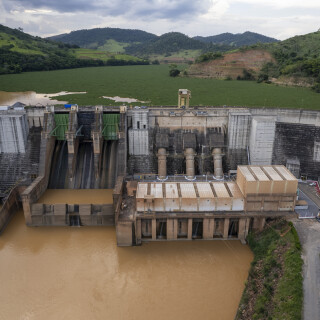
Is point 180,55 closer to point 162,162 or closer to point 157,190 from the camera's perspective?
point 162,162

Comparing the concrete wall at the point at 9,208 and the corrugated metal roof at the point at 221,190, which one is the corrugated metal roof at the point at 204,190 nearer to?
the corrugated metal roof at the point at 221,190

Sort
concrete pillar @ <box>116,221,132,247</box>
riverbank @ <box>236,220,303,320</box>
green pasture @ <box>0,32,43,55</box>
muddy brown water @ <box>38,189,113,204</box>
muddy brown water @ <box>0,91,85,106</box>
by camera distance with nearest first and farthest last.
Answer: riverbank @ <box>236,220,303,320</box>, concrete pillar @ <box>116,221,132,247</box>, muddy brown water @ <box>38,189,113,204</box>, muddy brown water @ <box>0,91,85,106</box>, green pasture @ <box>0,32,43,55</box>

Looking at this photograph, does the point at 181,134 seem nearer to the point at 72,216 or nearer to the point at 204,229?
the point at 204,229

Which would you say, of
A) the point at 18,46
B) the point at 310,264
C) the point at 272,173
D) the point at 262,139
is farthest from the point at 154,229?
the point at 18,46

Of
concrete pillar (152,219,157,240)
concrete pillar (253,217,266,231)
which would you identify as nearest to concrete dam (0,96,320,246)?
concrete pillar (152,219,157,240)

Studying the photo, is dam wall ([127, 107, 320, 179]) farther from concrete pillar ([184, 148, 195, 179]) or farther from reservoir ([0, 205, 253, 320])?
reservoir ([0, 205, 253, 320])

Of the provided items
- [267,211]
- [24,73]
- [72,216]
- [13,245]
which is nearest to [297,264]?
[267,211]

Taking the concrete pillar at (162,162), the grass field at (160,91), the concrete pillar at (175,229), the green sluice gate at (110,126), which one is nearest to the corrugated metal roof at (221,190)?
the concrete pillar at (175,229)
